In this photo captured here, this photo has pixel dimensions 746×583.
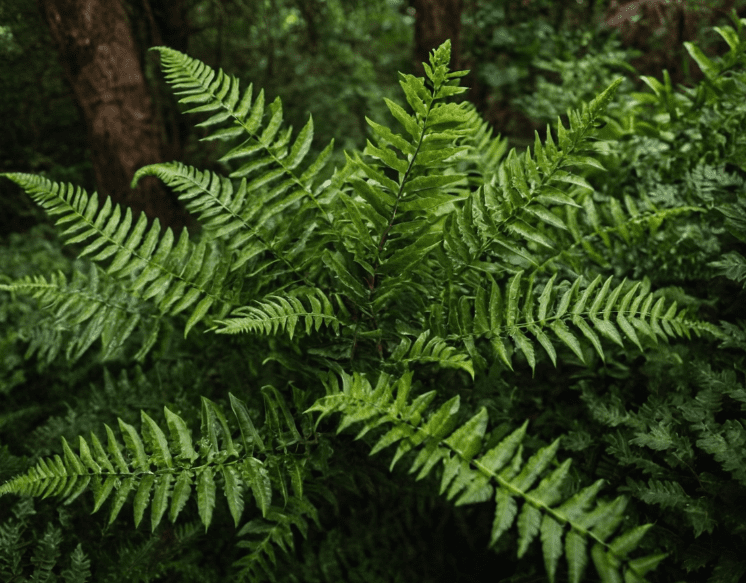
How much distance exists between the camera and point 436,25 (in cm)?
302

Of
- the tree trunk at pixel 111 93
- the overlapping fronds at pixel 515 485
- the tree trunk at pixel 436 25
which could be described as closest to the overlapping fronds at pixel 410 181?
the overlapping fronds at pixel 515 485

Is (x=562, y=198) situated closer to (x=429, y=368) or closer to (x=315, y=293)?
(x=429, y=368)

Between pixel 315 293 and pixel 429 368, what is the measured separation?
17.9 inches

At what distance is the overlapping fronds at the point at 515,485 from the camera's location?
881 millimetres

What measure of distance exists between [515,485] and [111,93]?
236 cm

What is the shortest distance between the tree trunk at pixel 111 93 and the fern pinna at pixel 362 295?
2.81 feet

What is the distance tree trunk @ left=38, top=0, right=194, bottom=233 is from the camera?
2.12 metres

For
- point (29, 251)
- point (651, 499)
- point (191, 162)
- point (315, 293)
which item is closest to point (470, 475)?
point (651, 499)

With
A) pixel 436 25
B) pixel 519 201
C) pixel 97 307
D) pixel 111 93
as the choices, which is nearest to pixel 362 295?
pixel 519 201

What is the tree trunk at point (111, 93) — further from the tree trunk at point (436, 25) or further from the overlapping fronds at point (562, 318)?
the overlapping fronds at point (562, 318)

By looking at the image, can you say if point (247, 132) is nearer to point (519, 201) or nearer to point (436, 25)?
point (519, 201)

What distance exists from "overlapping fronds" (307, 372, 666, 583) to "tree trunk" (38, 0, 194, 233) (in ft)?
6.06

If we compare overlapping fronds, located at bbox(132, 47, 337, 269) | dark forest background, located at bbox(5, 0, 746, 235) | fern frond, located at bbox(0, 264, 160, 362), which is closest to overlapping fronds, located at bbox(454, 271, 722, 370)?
overlapping fronds, located at bbox(132, 47, 337, 269)

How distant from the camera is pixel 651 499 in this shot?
127 cm
